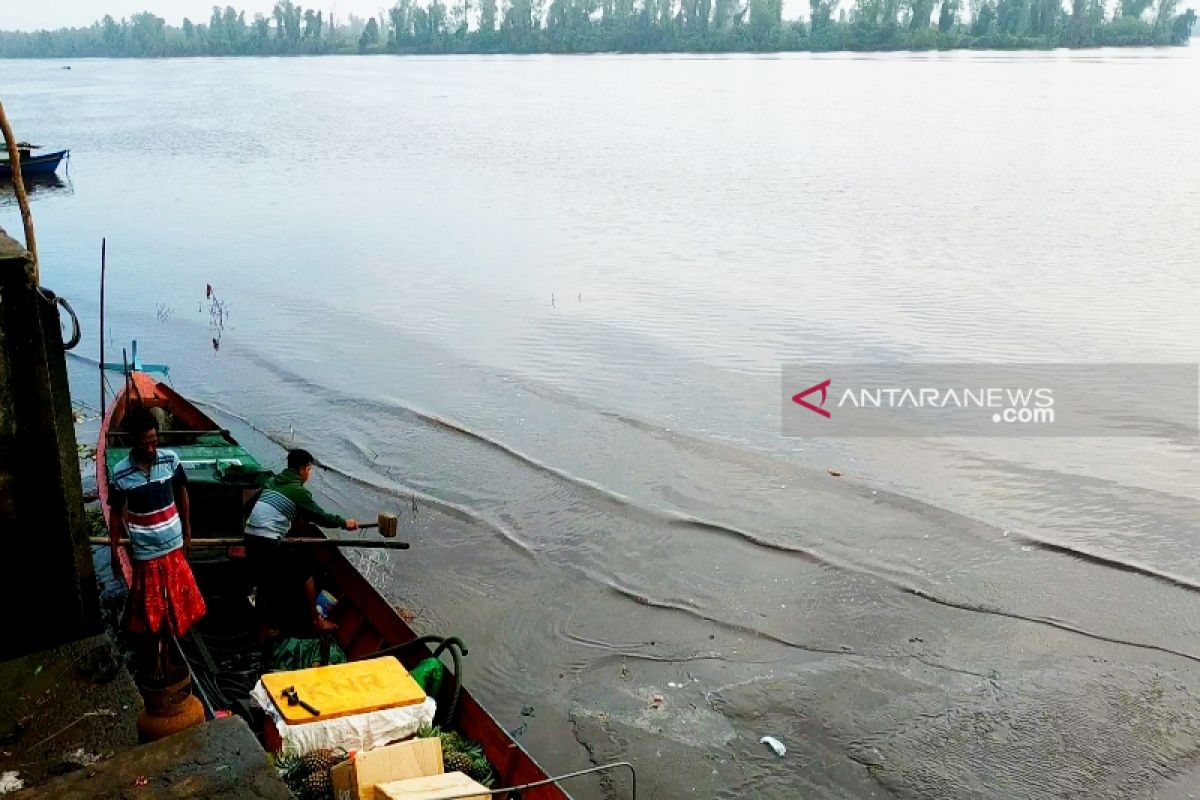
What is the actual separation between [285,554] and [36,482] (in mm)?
2972

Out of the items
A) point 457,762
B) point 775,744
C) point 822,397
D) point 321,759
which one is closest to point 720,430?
point 822,397

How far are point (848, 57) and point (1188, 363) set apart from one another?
357 feet

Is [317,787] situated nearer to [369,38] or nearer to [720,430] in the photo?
[720,430]

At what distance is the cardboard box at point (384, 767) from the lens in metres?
5.21

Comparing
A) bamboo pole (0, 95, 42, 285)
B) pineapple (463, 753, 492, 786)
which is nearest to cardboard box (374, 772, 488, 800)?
pineapple (463, 753, 492, 786)

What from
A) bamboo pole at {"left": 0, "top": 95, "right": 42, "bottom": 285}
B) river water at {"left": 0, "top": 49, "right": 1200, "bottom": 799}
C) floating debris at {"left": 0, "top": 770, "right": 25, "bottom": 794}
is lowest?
river water at {"left": 0, "top": 49, "right": 1200, "bottom": 799}

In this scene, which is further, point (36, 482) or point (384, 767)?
point (384, 767)

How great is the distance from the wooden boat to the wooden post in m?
1.07

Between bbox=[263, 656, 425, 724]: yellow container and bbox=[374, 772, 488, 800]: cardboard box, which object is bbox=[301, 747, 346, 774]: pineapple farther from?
bbox=[374, 772, 488, 800]: cardboard box

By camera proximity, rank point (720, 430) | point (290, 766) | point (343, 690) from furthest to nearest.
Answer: point (720, 430) → point (343, 690) → point (290, 766)

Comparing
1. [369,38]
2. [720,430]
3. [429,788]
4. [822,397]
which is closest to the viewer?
[429,788]

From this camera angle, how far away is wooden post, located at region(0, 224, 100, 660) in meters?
4.89

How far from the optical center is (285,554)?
7.95m

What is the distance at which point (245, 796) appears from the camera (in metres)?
4.03
